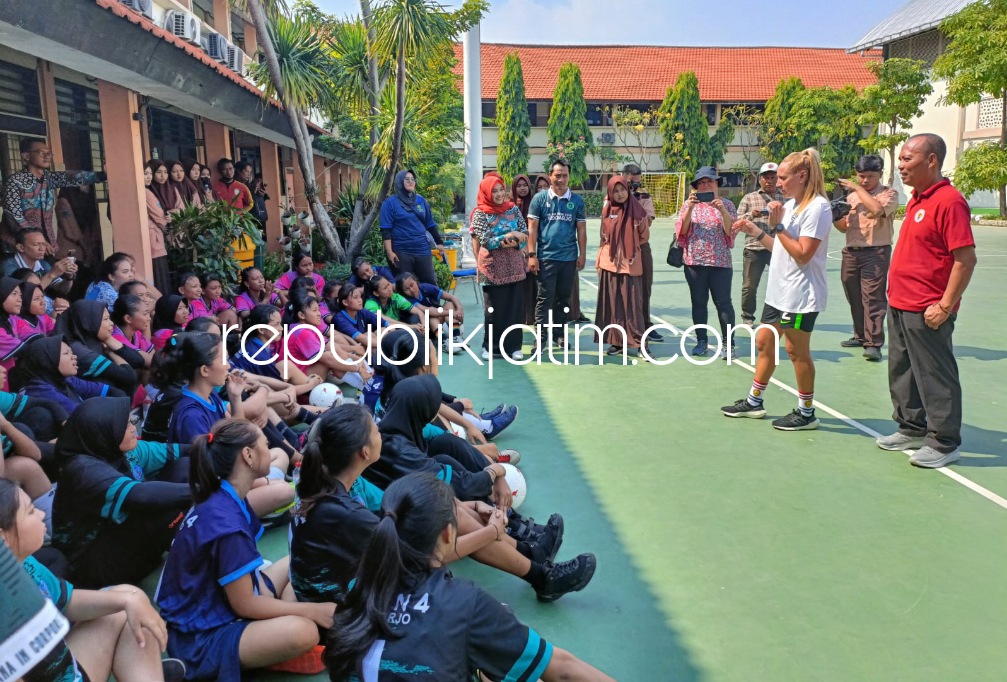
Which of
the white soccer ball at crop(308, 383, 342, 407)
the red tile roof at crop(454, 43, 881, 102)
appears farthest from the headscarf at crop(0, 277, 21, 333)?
the red tile roof at crop(454, 43, 881, 102)

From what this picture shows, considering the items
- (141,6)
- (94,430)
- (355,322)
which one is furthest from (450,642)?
(141,6)

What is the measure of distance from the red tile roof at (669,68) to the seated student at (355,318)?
30.4m

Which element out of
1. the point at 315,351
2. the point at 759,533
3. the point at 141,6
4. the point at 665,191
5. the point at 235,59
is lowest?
the point at 759,533

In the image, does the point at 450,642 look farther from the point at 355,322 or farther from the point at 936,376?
the point at 355,322

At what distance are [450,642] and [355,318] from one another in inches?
213

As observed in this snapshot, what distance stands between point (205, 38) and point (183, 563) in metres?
10.6

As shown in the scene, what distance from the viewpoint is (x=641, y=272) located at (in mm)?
7668

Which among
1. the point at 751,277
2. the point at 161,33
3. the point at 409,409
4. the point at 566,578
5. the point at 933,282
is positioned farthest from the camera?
the point at 751,277

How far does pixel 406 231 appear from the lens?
8.66m

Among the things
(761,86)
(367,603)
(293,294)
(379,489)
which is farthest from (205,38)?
A: (761,86)

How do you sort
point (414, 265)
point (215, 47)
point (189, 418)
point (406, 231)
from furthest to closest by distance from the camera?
point (215, 47), point (414, 265), point (406, 231), point (189, 418)

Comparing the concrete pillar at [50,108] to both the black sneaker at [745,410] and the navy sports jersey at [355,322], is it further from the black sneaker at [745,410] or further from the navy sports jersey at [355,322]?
the black sneaker at [745,410]

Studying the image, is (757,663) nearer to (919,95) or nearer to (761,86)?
(919,95)

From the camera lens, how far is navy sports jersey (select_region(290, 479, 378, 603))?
2.70m
